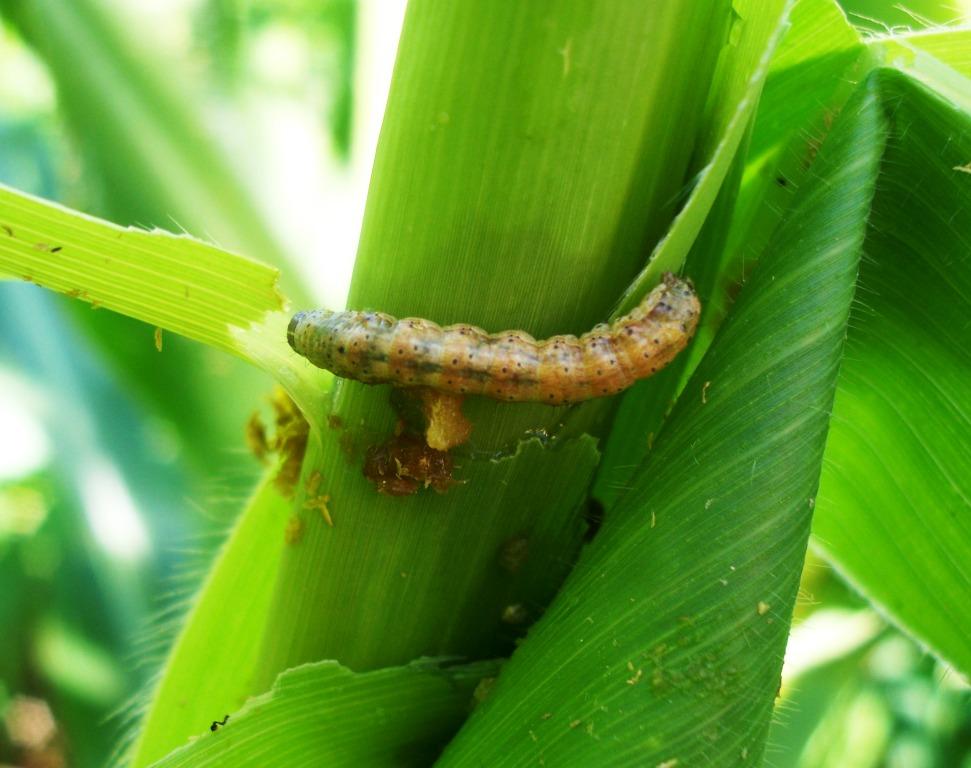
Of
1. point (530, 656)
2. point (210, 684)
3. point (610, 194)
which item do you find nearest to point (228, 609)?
point (210, 684)

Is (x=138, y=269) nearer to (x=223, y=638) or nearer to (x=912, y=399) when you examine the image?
(x=223, y=638)

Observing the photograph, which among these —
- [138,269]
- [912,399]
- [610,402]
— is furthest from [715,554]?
[138,269]

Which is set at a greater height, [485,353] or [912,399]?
[485,353]

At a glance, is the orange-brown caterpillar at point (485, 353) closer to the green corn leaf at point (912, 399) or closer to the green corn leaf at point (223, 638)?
the green corn leaf at point (912, 399)

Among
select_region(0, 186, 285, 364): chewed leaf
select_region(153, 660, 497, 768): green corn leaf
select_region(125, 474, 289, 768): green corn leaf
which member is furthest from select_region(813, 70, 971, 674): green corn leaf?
select_region(125, 474, 289, 768): green corn leaf

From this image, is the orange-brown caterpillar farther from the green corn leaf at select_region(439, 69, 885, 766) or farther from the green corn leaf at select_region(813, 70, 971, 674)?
the green corn leaf at select_region(813, 70, 971, 674)

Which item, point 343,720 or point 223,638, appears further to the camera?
point 223,638

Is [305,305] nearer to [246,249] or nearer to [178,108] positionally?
[246,249]
